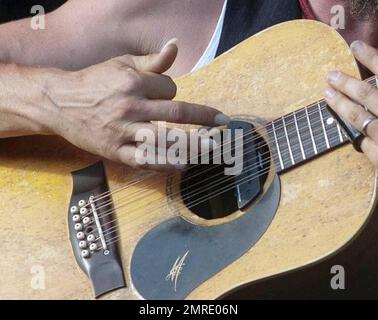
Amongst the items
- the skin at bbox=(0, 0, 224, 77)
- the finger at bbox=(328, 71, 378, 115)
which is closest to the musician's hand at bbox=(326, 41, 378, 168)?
the finger at bbox=(328, 71, 378, 115)

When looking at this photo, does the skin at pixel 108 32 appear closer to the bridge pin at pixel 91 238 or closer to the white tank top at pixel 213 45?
the white tank top at pixel 213 45

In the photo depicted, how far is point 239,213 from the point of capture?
Answer: 1.13m

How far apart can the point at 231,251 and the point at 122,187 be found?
0.21 m

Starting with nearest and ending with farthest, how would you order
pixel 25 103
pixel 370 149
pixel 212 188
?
pixel 370 149 < pixel 212 188 < pixel 25 103

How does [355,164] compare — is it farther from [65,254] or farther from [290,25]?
[65,254]

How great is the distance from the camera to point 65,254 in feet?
3.93

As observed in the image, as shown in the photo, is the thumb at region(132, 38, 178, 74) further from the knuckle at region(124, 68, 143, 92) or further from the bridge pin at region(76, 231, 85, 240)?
the bridge pin at region(76, 231, 85, 240)

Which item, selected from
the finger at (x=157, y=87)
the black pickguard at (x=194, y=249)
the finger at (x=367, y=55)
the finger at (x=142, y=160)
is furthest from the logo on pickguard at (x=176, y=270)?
the finger at (x=367, y=55)

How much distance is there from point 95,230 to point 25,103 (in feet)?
0.82

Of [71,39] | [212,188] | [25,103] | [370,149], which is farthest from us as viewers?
[71,39]

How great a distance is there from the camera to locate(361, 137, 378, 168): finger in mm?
1051

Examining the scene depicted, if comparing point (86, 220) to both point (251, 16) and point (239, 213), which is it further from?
point (251, 16)

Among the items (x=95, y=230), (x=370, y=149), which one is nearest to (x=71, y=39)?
(x=95, y=230)
